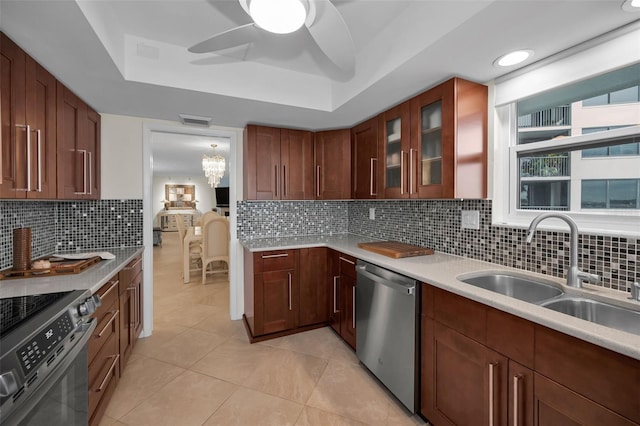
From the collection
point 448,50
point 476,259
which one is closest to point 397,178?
point 476,259

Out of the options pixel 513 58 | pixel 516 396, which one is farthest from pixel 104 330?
pixel 513 58

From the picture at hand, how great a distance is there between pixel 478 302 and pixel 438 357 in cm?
44

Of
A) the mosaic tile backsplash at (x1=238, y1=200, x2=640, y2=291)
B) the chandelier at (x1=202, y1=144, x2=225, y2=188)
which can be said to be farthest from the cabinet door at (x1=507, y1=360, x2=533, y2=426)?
the chandelier at (x1=202, y1=144, x2=225, y2=188)

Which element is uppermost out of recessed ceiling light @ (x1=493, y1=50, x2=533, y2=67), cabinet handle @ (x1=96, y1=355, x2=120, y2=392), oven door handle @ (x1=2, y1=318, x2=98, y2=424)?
recessed ceiling light @ (x1=493, y1=50, x2=533, y2=67)

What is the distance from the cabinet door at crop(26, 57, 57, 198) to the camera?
144cm

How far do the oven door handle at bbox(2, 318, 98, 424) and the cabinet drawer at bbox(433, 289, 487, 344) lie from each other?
1643 mm

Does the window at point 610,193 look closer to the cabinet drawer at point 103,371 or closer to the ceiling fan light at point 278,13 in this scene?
the ceiling fan light at point 278,13

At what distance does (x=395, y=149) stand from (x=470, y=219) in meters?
0.81

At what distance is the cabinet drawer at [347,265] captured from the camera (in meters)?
2.26

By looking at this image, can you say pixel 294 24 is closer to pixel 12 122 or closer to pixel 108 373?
pixel 12 122

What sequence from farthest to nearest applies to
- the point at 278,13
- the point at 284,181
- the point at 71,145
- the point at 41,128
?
the point at 284,181 < the point at 71,145 < the point at 41,128 < the point at 278,13

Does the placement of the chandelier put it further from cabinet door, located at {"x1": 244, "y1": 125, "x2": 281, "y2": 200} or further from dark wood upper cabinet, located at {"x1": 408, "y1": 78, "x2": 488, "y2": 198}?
dark wood upper cabinet, located at {"x1": 408, "y1": 78, "x2": 488, "y2": 198}

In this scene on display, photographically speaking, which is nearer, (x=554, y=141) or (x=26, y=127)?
(x=26, y=127)

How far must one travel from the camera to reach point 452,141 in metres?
1.71
